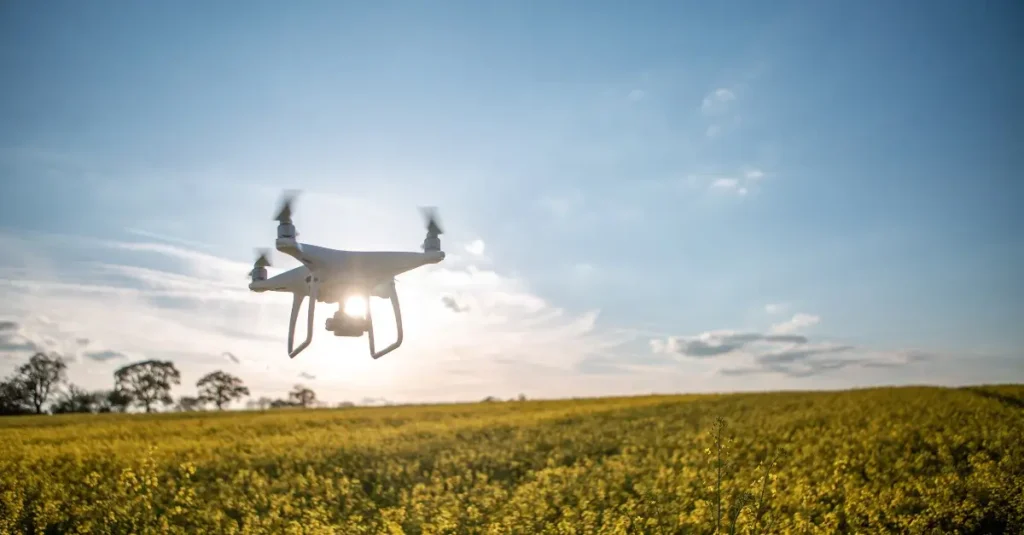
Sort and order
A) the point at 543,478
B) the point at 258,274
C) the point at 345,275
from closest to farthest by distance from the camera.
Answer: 1. the point at 345,275
2. the point at 258,274
3. the point at 543,478

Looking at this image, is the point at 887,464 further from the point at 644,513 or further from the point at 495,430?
the point at 495,430

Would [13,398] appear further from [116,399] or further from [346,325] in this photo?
[346,325]

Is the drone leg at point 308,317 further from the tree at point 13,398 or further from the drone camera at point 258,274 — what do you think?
the tree at point 13,398

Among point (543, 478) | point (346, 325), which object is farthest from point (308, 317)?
point (543, 478)

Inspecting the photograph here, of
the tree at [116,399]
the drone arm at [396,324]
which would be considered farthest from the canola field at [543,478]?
the tree at [116,399]

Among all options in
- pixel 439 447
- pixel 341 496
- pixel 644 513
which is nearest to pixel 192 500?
pixel 341 496
